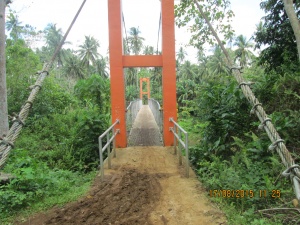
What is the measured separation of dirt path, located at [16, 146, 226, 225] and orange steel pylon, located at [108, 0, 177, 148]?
5.98ft

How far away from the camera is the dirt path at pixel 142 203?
2.51m

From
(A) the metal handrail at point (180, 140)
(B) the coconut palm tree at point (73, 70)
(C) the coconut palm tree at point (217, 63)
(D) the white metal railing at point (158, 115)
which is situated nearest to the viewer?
(A) the metal handrail at point (180, 140)

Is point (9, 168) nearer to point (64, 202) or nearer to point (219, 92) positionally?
point (64, 202)

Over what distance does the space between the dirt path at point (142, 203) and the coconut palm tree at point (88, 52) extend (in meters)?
35.3

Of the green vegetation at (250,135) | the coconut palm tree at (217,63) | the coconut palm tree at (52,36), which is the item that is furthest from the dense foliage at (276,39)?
the coconut palm tree at (52,36)

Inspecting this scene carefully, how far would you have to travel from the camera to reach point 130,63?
5.95 metres

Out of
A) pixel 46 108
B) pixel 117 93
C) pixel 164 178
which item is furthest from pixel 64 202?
pixel 46 108

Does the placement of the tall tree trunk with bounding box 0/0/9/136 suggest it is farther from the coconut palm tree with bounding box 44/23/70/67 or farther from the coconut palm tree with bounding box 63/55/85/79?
the coconut palm tree with bounding box 44/23/70/67

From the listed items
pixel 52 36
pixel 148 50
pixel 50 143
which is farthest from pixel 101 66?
pixel 50 143

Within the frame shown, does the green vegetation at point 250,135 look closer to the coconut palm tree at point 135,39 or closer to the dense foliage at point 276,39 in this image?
the dense foliage at point 276,39

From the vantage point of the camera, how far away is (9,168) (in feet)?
13.1

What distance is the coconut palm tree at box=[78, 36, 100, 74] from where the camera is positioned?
124 feet
